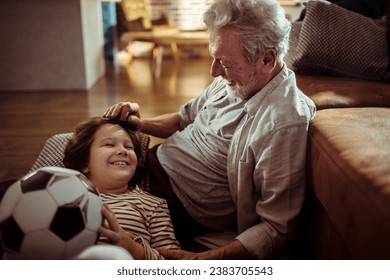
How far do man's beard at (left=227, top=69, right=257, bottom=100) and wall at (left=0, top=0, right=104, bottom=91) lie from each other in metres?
2.80

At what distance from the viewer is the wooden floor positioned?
8.16 ft

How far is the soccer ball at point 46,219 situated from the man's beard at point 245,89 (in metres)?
0.59

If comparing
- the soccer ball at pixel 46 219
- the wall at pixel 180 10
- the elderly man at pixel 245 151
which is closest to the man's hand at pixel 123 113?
the elderly man at pixel 245 151

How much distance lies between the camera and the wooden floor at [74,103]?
2.49m

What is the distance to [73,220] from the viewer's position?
0.91 metres

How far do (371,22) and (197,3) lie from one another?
4501 millimetres

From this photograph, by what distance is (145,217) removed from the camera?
1.23 m

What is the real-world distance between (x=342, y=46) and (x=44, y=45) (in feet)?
8.95

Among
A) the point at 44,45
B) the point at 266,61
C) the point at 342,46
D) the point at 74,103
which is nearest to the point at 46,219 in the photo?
the point at 266,61

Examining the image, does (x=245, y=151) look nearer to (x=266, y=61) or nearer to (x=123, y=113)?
(x=266, y=61)

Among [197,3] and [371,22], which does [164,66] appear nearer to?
[197,3]

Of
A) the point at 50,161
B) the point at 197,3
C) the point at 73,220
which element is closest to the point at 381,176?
the point at 73,220

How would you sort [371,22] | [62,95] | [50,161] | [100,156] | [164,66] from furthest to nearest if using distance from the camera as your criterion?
[164,66], [62,95], [371,22], [50,161], [100,156]

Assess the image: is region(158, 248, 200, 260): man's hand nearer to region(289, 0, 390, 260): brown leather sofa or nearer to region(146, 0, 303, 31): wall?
region(289, 0, 390, 260): brown leather sofa
